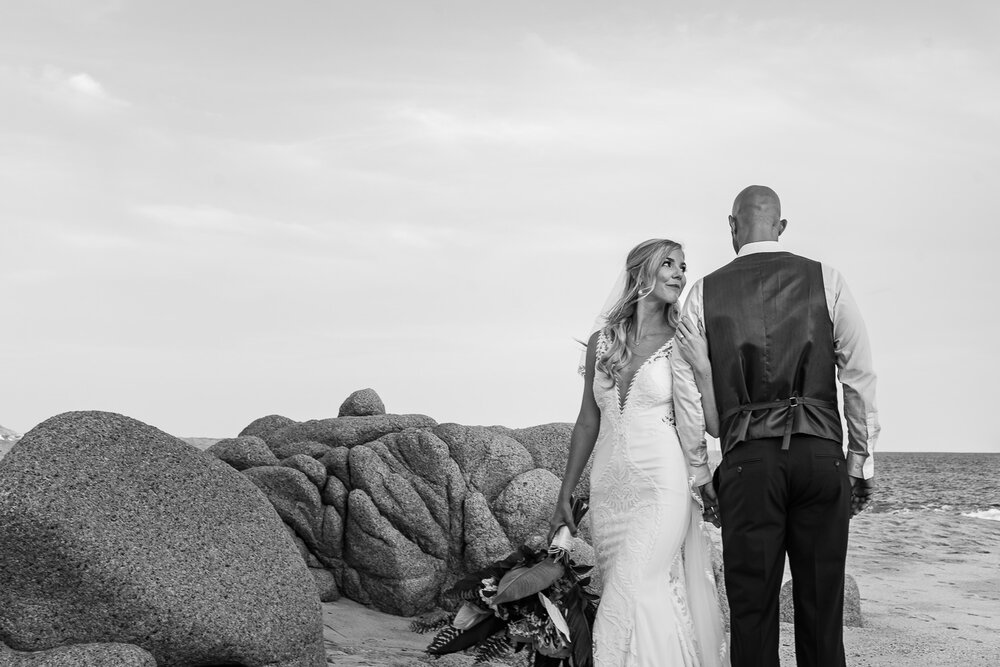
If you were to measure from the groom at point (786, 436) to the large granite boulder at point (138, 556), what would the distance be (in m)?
3.47

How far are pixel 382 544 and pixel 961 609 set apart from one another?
8.18 meters

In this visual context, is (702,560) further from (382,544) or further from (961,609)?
(961,609)

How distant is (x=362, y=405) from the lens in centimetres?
1240

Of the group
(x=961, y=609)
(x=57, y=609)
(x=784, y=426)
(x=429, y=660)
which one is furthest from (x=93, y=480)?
(x=961, y=609)

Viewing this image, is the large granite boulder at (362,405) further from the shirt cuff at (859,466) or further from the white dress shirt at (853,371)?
the shirt cuff at (859,466)

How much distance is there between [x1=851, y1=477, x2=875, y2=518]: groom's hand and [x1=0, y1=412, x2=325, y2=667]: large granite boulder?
4100 millimetres

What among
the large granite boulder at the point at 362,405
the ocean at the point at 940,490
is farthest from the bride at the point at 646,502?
the ocean at the point at 940,490

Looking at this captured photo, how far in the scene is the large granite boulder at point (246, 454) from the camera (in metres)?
11.1

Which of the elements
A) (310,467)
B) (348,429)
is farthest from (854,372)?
(348,429)

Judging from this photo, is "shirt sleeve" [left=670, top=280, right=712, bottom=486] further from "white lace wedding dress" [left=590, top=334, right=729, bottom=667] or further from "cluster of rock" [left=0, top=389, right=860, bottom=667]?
"cluster of rock" [left=0, top=389, right=860, bottom=667]

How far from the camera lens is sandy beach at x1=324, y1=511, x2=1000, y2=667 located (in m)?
8.85

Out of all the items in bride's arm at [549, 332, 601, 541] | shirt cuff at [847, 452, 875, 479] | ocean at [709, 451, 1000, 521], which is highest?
bride's arm at [549, 332, 601, 541]

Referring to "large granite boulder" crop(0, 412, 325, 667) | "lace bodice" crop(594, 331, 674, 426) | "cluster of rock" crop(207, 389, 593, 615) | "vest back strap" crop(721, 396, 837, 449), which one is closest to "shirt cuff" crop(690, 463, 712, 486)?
"lace bodice" crop(594, 331, 674, 426)

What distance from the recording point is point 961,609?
13.2 meters
